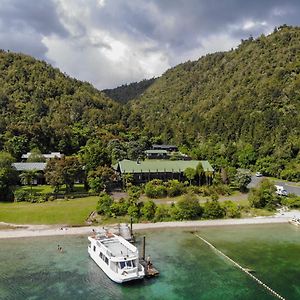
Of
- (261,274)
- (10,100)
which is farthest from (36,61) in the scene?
(261,274)

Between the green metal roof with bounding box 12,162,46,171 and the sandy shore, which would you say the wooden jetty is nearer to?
the sandy shore

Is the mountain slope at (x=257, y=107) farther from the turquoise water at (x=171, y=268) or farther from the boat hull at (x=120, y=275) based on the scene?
the boat hull at (x=120, y=275)

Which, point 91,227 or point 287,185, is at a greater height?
point 287,185

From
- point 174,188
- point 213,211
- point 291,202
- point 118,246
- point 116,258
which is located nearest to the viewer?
point 116,258

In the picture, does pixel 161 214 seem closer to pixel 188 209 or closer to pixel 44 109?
pixel 188 209

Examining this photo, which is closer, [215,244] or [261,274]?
[261,274]

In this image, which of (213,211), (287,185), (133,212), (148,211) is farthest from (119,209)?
(287,185)

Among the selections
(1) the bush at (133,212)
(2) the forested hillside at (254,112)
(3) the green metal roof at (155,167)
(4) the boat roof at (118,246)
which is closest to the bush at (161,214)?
(1) the bush at (133,212)

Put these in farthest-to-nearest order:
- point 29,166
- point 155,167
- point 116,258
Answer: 1. point 155,167
2. point 29,166
3. point 116,258

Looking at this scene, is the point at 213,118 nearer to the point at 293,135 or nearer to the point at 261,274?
the point at 293,135
